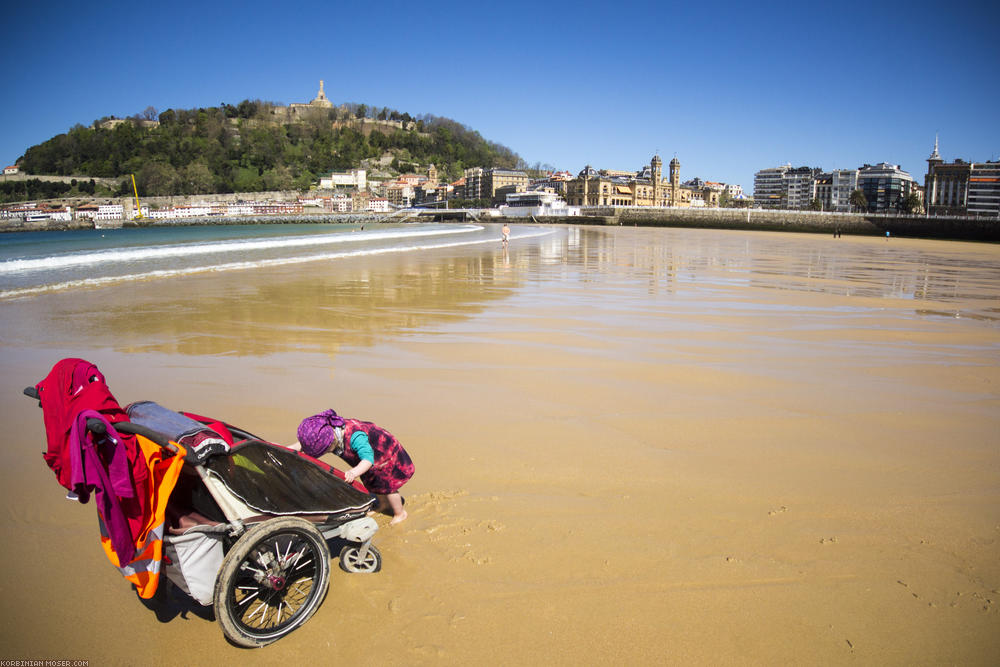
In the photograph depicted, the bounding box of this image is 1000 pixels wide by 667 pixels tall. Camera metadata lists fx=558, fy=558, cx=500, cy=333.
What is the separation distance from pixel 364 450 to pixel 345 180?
174118mm

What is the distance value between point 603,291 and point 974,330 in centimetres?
612

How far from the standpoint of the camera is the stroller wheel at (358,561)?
2691 millimetres

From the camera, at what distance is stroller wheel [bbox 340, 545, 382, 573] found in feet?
8.83

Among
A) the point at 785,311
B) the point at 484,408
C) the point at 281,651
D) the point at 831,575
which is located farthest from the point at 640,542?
the point at 785,311

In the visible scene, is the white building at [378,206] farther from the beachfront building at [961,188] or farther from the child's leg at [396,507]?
the child's leg at [396,507]

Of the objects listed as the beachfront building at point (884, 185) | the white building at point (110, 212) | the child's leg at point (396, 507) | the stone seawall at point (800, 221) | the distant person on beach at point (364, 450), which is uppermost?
the beachfront building at point (884, 185)

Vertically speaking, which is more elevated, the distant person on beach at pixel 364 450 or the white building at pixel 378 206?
the white building at pixel 378 206

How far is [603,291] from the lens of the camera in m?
12.0

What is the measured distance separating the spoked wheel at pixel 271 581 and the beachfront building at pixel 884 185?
17139cm

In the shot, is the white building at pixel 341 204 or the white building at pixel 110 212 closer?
the white building at pixel 110 212

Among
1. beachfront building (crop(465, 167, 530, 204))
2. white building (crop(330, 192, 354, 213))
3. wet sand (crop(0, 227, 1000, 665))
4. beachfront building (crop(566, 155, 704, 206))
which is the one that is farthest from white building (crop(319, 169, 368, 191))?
wet sand (crop(0, 227, 1000, 665))

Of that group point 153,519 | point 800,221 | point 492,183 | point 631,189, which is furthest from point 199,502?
point 492,183

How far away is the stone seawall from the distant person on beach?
64.6 metres

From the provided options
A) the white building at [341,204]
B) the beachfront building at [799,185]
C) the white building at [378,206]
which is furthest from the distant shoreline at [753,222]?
the beachfront building at [799,185]
